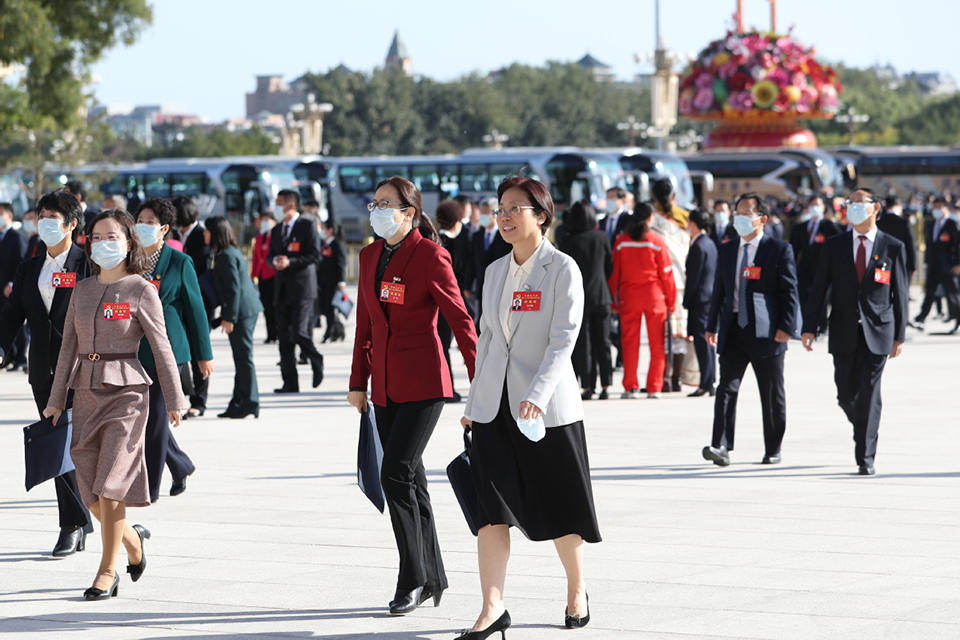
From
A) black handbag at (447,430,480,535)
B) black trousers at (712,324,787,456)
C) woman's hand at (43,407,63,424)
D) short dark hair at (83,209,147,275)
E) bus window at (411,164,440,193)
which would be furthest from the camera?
bus window at (411,164,440,193)

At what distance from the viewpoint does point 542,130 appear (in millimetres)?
101188

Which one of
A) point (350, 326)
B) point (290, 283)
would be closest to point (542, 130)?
point (350, 326)

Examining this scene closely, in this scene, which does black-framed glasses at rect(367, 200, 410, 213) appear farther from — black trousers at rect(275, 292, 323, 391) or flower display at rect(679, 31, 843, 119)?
flower display at rect(679, 31, 843, 119)

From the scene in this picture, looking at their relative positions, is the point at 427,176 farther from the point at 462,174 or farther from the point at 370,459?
the point at 370,459

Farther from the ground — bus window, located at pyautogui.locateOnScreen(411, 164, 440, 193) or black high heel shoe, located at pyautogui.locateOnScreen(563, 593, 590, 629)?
bus window, located at pyautogui.locateOnScreen(411, 164, 440, 193)

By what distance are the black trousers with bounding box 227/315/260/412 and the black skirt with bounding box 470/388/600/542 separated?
636 cm

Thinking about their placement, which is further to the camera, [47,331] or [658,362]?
[658,362]

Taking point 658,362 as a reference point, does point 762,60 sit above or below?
above

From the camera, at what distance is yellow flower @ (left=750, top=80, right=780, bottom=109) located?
49469 mm

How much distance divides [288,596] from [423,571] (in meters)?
0.62

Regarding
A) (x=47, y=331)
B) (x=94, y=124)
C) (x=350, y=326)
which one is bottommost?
(x=350, y=326)

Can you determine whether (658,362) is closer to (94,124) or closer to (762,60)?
(94,124)

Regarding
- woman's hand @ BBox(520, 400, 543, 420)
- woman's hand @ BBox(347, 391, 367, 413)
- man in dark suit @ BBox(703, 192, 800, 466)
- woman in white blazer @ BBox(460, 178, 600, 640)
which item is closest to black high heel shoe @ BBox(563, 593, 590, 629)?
woman in white blazer @ BBox(460, 178, 600, 640)

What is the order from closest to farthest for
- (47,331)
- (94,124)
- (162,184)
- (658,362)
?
(47,331)
(658,362)
(94,124)
(162,184)
